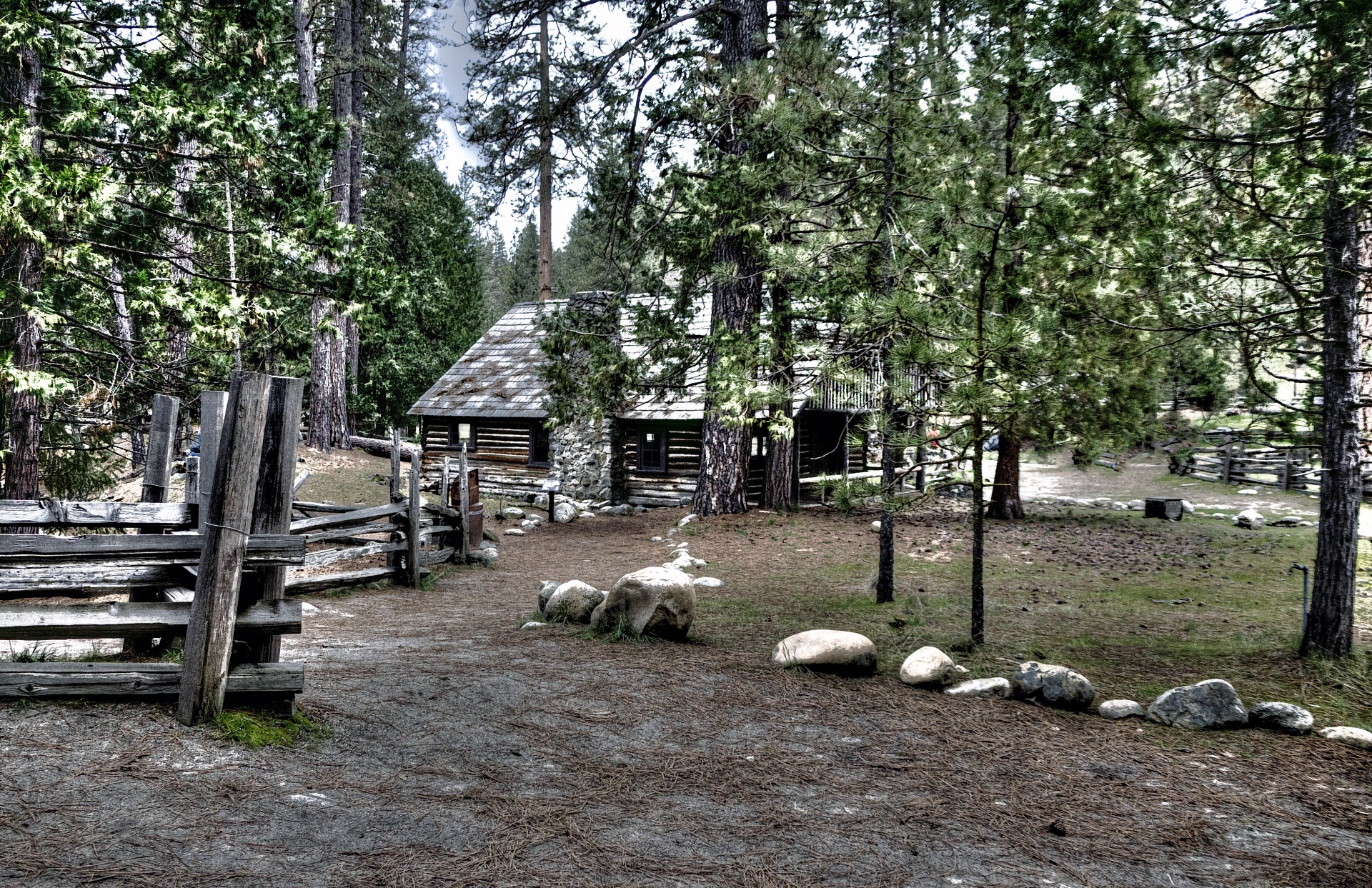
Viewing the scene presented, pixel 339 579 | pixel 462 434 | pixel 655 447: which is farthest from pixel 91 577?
pixel 462 434

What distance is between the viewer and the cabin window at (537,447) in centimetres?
2408

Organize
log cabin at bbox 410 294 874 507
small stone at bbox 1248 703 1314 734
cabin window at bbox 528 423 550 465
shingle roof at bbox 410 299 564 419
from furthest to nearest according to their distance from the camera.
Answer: cabin window at bbox 528 423 550 465
shingle roof at bbox 410 299 564 419
log cabin at bbox 410 294 874 507
small stone at bbox 1248 703 1314 734

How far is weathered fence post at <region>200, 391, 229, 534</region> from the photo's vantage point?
484 centimetres

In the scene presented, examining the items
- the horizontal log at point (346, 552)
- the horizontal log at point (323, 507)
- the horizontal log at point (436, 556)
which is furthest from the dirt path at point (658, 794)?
the horizontal log at point (436, 556)

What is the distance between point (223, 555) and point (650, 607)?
420cm

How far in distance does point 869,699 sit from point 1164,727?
6.57 feet

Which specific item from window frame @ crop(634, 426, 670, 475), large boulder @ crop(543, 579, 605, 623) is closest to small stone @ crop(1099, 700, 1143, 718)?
large boulder @ crop(543, 579, 605, 623)

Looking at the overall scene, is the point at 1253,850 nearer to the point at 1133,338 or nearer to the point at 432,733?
the point at 432,733

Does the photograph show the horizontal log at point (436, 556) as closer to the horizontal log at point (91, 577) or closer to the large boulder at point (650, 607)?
the large boulder at point (650, 607)

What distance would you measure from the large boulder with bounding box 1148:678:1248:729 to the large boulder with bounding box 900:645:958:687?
145 centimetres

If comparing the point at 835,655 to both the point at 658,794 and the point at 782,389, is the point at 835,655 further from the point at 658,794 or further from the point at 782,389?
the point at 782,389

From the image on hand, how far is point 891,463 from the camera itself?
931cm

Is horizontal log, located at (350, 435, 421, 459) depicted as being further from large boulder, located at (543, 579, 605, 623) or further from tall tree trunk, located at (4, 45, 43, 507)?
large boulder, located at (543, 579, 605, 623)

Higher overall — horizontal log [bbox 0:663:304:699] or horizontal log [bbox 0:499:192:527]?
horizontal log [bbox 0:499:192:527]
